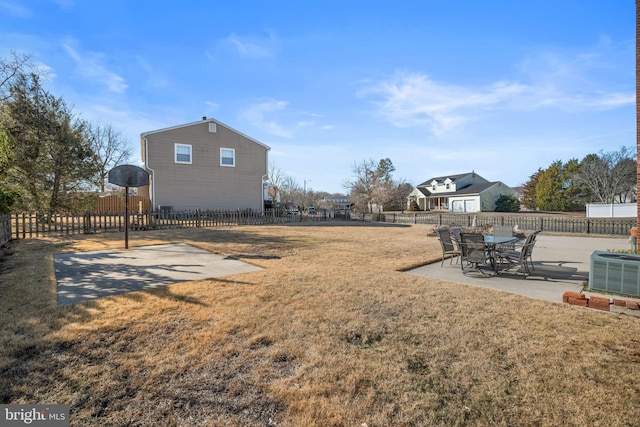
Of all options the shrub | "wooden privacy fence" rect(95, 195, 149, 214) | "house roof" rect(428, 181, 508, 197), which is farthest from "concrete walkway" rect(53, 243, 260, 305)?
the shrub

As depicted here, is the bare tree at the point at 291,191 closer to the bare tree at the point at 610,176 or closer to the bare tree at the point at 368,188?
the bare tree at the point at 368,188

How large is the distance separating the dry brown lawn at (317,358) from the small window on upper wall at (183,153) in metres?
17.3

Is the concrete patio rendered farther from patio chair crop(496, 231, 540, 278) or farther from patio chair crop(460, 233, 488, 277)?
patio chair crop(460, 233, 488, 277)

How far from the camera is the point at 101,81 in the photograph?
46.6 ft

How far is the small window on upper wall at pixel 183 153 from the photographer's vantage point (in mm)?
20875

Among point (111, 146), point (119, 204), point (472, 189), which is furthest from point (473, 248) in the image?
point (111, 146)

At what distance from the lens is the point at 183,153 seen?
21.1 metres

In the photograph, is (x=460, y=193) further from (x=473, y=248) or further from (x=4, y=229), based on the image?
(x=4, y=229)

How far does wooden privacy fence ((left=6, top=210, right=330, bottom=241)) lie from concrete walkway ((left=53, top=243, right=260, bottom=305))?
4282mm

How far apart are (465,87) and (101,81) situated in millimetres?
16827

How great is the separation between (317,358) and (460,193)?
153 feet

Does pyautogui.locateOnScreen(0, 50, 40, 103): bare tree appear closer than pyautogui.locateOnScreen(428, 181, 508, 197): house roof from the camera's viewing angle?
Yes

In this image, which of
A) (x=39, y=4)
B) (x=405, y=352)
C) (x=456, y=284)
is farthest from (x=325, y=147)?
(x=405, y=352)

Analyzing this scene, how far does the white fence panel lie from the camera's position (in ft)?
93.8
